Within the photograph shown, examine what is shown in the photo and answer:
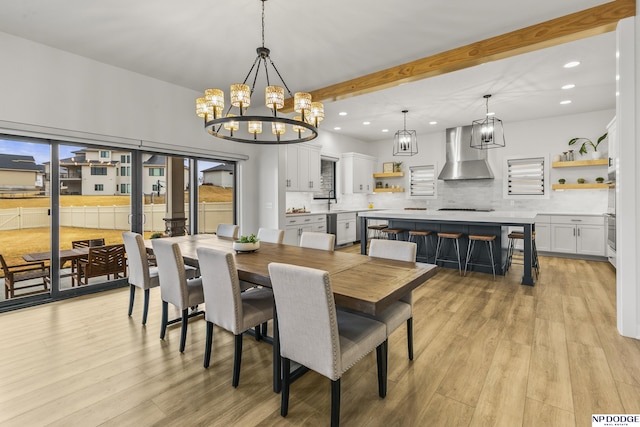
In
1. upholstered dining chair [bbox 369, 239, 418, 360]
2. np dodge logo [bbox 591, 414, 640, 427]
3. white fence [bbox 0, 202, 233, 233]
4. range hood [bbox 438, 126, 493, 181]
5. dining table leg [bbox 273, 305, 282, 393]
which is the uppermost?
range hood [bbox 438, 126, 493, 181]

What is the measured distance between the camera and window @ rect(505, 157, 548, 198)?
6.50 m

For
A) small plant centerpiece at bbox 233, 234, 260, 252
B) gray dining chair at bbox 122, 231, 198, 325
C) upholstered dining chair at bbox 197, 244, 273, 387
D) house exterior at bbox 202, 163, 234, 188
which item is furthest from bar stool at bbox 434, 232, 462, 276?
gray dining chair at bbox 122, 231, 198, 325

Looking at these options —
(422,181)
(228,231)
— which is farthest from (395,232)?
(422,181)

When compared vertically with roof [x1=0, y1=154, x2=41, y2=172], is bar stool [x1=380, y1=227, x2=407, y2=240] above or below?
below

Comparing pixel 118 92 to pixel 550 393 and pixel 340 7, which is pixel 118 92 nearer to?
pixel 340 7

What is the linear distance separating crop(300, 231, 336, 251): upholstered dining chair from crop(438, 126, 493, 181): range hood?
5.15 m

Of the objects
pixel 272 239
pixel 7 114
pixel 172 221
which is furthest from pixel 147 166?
pixel 272 239

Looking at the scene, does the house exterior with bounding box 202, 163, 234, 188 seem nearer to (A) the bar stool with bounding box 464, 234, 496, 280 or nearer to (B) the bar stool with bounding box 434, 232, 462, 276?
(B) the bar stool with bounding box 434, 232, 462, 276

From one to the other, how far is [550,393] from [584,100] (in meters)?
5.48

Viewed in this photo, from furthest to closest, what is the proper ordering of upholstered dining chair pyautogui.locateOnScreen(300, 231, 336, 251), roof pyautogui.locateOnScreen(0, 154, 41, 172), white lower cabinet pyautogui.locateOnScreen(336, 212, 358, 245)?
white lower cabinet pyautogui.locateOnScreen(336, 212, 358, 245)
roof pyautogui.locateOnScreen(0, 154, 41, 172)
upholstered dining chair pyautogui.locateOnScreen(300, 231, 336, 251)

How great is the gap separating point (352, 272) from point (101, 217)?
3873 millimetres

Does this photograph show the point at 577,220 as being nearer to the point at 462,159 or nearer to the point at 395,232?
the point at 462,159

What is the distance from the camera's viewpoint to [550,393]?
75.6 inches

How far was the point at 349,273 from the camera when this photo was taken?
200 centimetres
